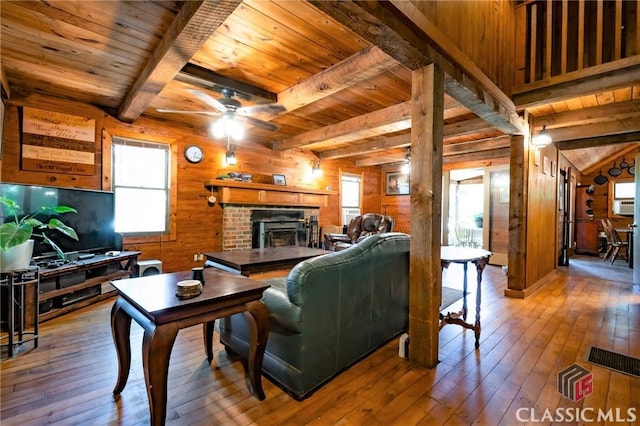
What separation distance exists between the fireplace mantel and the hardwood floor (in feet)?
8.25

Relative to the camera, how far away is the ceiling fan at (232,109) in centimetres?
288

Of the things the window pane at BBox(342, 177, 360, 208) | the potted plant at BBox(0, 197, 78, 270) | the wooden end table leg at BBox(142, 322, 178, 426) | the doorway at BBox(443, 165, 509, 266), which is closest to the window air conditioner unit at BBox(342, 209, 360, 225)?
the window pane at BBox(342, 177, 360, 208)

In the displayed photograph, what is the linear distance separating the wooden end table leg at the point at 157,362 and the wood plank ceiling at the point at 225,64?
1.67 meters

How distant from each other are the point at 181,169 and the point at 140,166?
542 millimetres

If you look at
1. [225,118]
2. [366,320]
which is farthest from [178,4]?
[366,320]

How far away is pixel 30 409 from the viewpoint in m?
1.60

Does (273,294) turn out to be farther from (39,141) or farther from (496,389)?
(39,141)

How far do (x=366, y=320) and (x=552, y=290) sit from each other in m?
3.55

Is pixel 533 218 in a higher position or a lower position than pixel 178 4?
lower

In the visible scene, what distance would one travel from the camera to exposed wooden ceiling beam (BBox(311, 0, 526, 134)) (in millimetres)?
1528

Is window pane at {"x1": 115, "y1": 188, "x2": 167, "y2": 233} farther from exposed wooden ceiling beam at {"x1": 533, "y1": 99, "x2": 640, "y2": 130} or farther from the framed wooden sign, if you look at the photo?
exposed wooden ceiling beam at {"x1": 533, "y1": 99, "x2": 640, "y2": 130}

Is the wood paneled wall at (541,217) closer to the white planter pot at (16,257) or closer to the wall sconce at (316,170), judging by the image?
the wall sconce at (316,170)

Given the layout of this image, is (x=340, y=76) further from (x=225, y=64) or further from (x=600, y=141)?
(x=600, y=141)

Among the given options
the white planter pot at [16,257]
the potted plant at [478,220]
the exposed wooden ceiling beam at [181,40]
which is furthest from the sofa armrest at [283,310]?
the potted plant at [478,220]
